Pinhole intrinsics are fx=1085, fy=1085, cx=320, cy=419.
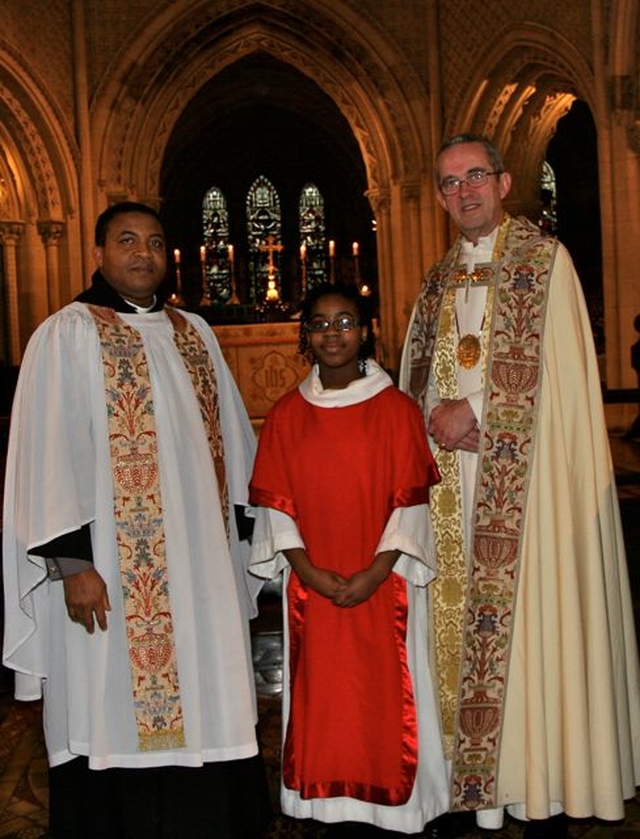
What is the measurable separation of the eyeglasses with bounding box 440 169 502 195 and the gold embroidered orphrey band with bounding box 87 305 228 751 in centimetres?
98

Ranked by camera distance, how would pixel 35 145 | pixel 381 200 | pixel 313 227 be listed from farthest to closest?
1. pixel 313 227
2. pixel 381 200
3. pixel 35 145

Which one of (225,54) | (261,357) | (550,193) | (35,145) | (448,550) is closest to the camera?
(448,550)

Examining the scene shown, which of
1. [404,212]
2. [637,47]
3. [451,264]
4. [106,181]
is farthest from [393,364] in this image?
[451,264]

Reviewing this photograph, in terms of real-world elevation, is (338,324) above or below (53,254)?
below

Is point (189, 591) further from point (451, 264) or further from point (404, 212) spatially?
point (404, 212)

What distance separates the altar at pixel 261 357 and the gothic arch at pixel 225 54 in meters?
2.82

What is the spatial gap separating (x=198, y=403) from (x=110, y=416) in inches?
10.1

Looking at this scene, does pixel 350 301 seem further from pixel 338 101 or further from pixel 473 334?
pixel 338 101

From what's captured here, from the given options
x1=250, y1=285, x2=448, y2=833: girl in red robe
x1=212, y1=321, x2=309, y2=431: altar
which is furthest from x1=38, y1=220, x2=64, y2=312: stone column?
x1=250, y1=285, x2=448, y2=833: girl in red robe

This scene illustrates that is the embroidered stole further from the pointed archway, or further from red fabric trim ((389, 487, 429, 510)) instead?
the pointed archway

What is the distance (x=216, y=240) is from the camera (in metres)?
29.6

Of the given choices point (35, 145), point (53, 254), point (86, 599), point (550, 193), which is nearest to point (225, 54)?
point (35, 145)

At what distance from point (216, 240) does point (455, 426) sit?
27.2 m

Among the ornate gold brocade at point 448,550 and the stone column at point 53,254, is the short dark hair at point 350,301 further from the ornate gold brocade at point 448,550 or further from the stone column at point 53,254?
the stone column at point 53,254
